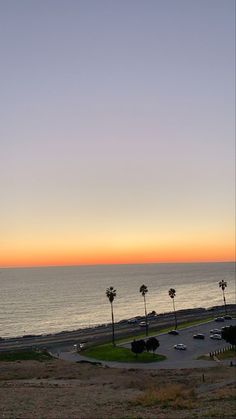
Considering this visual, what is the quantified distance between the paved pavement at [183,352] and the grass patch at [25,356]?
9.57 ft

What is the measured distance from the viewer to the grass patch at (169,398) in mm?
35719

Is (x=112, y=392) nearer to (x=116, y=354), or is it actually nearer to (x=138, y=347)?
(x=138, y=347)

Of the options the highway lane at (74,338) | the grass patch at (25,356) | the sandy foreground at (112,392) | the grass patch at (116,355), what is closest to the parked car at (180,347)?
the grass patch at (116,355)

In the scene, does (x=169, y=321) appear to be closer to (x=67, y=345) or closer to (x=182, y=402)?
(x=67, y=345)

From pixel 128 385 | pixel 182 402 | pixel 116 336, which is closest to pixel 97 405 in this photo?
pixel 182 402

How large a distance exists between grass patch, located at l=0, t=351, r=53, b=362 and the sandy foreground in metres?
8.78

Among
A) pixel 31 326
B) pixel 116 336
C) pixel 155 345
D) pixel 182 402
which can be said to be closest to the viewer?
pixel 182 402

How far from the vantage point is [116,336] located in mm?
94812

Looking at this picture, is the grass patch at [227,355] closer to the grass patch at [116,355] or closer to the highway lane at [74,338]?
the grass patch at [116,355]

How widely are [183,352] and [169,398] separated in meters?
36.3

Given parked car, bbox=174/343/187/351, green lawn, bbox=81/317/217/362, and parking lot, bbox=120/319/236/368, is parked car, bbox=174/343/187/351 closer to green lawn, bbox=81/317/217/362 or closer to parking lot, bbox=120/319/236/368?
parking lot, bbox=120/319/236/368

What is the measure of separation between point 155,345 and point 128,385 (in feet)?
71.4

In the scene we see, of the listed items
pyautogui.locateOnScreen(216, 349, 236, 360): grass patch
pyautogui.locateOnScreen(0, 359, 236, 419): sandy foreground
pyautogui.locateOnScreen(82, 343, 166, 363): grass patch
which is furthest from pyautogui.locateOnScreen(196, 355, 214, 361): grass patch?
pyautogui.locateOnScreen(0, 359, 236, 419): sandy foreground

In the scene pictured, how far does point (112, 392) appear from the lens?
4462 cm
